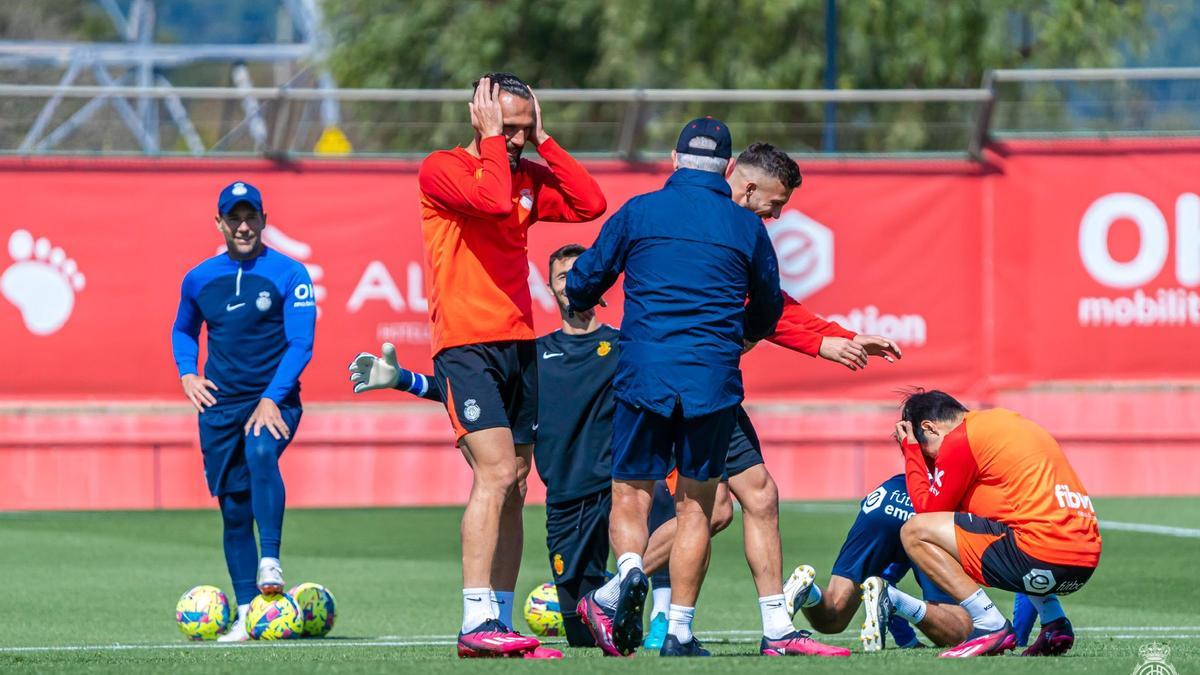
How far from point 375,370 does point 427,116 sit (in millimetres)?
10776

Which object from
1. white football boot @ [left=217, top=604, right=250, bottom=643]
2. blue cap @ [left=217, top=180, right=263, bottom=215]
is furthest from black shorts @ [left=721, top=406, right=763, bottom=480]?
blue cap @ [left=217, top=180, right=263, bottom=215]

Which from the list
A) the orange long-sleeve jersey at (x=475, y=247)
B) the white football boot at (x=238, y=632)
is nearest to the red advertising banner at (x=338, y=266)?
the white football boot at (x=238, y=632)

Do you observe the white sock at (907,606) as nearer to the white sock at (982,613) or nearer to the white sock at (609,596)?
the white sock at (982,613)

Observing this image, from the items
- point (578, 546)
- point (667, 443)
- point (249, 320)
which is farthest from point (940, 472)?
point (249, 320)

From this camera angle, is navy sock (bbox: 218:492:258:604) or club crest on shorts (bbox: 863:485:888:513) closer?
club crest on shorts (bbox: 863:485:888:513)

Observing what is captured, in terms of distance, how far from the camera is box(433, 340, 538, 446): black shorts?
792cm

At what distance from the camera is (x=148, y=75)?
50938 mm

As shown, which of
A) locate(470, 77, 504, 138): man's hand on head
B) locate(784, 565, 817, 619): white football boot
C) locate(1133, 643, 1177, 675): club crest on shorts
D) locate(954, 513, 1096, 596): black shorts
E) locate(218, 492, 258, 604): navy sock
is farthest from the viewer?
locate(218, 492, 258, 604): navy sock

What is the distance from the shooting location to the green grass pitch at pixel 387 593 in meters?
7.43

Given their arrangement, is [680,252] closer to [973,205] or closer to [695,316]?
[695,316]

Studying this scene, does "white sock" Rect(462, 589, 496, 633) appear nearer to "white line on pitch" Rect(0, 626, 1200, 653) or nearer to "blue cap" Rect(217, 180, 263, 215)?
"white line on pitch" Rect(0, 626, 1200, 653)

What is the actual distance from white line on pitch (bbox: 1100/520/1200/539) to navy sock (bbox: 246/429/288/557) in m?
7.30

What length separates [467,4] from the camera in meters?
33.8

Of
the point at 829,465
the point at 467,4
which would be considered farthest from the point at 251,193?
the point at 467,4
